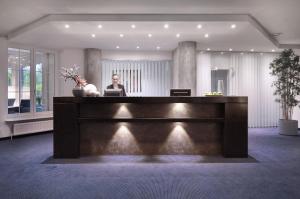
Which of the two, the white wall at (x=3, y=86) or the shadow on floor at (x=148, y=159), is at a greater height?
the white wall at (x=3, y=86)

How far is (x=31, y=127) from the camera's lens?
A: 8422 mm

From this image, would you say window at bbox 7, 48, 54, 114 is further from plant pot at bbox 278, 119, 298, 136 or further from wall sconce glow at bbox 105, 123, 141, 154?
plant pot at bbox 278, 119, 298, 136

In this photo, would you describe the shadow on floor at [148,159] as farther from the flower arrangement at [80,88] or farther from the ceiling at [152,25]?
the ceiling at [152,25]

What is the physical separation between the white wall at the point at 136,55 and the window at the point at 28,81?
7.18ft

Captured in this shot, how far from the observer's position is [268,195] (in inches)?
132

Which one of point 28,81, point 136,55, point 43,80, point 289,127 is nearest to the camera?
point 289,127

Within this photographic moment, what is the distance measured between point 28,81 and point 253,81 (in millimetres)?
8649

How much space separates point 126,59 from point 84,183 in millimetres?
6886

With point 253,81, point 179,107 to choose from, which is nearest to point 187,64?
point 253,81

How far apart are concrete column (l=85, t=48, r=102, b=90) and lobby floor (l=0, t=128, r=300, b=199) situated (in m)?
4.13

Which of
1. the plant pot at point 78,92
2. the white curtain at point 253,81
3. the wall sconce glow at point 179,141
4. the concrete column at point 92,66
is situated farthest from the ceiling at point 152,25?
the wall sconce glow at point 179,141

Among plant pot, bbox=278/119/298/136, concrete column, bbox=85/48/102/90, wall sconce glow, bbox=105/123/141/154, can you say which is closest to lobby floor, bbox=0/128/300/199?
wall sconce glow, bbox=105/123/141/154

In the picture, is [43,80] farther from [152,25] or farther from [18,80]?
[152,25]

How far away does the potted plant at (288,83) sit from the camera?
854 cm
